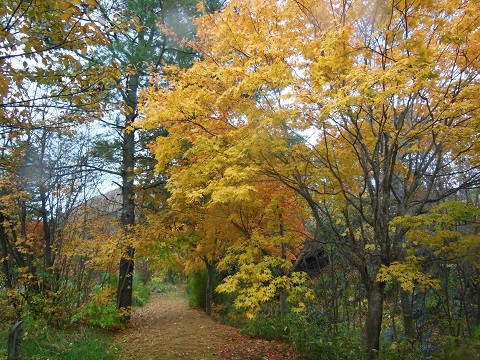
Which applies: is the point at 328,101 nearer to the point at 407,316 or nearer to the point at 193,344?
the point at 193,344

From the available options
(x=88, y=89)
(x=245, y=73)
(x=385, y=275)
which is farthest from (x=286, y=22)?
(x=385, y=275)

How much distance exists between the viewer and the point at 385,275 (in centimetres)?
524

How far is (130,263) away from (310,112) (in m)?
7.62

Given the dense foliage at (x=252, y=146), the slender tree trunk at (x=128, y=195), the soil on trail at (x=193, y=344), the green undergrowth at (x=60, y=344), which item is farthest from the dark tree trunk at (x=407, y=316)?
the slender tree trunk at (x=128, y=195)

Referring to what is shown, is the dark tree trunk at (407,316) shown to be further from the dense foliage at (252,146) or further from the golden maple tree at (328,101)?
the golden maple tree at (328,101)

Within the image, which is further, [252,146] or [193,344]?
[193,344]

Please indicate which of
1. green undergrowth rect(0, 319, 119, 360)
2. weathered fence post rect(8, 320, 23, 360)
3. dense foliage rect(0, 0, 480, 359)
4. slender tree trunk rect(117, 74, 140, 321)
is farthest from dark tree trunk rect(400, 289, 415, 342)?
weathered fence post rect(8, 320, 23, 360)

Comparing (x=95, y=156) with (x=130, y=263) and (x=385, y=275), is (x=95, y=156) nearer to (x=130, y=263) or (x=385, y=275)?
(x=130, y=263)

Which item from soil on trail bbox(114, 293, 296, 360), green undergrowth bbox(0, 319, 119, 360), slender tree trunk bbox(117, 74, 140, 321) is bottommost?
soil on trail bbox(114, 293, 296, 360)

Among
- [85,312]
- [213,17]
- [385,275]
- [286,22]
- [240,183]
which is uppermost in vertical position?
[213,17]

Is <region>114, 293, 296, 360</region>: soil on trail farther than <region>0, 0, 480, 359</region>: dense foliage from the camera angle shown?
Yes

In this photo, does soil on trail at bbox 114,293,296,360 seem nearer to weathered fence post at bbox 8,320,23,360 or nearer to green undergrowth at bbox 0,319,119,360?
green undergrowth at bbox 0,319,119,360

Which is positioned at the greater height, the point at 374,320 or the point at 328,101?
the point at 328,101

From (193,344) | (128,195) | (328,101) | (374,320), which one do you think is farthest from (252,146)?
(128,195)
